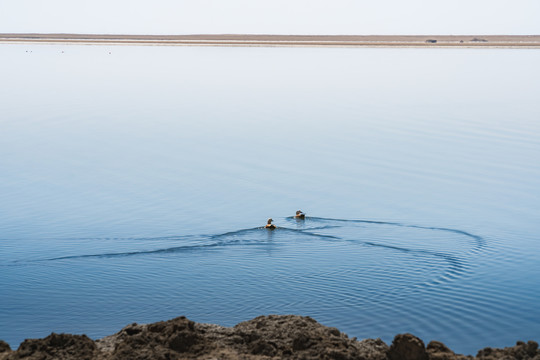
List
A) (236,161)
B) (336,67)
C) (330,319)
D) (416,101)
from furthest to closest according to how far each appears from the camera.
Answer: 1. (336,67)
2. (416,101)
3. (236,161)
4. (330,319)

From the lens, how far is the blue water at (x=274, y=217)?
2097 cm

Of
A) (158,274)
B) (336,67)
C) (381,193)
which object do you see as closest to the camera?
(158,274)

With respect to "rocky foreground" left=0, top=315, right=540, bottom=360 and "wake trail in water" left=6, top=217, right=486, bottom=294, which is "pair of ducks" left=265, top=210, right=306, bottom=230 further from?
"rocky foreground" left=0, top=315, right=540, bottom=360

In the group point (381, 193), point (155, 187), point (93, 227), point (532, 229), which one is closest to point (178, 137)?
point (155, 187)

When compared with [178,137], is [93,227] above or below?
below

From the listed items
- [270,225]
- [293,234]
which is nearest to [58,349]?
[270,225]

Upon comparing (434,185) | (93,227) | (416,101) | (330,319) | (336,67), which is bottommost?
(330,319)

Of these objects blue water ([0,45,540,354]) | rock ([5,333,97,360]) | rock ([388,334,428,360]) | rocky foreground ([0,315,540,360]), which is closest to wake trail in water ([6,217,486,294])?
blue water ([0,45,540,354])

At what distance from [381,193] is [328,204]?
3.40 meters

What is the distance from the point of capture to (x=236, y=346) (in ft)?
48.8

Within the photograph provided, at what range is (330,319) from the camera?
1995 centimetres

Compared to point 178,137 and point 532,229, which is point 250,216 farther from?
point 178,137

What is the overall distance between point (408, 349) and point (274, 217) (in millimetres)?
17486

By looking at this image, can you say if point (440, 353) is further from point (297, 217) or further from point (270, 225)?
point (297, 217)
